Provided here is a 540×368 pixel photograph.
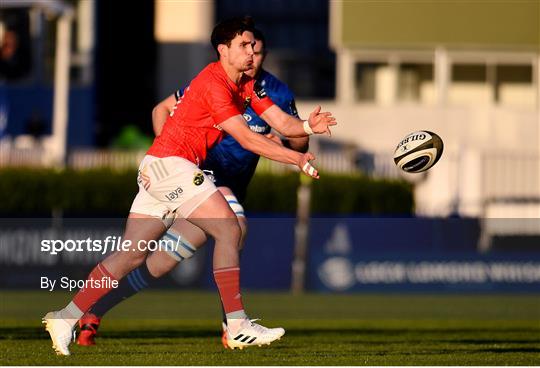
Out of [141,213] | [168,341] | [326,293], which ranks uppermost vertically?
[141,213]

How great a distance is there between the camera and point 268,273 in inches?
1037

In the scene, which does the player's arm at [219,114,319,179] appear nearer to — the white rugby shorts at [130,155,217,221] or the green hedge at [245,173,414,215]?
the white rugby shorts at [130,155,217,221]

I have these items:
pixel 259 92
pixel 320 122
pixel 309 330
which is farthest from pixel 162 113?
pixel 309 330

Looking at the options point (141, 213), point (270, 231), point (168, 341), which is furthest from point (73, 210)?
point (141, 213)

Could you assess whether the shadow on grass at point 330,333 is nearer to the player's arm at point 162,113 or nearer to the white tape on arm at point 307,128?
the player's arm at point 162,113

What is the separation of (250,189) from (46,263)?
296 inches

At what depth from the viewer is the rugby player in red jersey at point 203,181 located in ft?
34.9

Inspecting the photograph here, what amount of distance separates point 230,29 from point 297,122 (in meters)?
0.82

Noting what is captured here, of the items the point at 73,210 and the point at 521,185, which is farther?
the point at 521,185

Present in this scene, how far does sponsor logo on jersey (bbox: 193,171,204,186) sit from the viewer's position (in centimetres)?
1071

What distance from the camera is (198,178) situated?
1075 cm

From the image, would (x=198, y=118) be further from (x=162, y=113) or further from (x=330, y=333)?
(x=330, y=333)

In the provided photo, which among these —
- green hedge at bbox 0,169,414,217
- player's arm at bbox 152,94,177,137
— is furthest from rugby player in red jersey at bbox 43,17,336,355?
green hedge at bbox 0,169,414,217

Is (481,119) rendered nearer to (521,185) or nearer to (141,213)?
(521,185)
